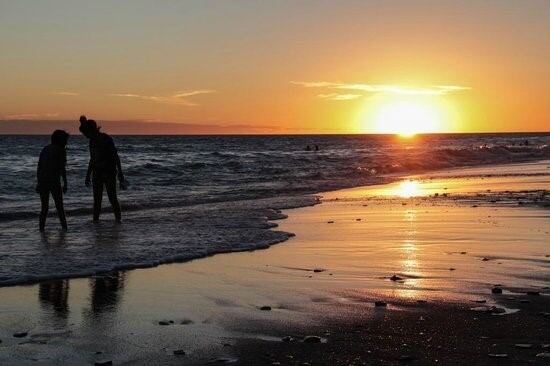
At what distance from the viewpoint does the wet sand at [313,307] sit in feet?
14.8

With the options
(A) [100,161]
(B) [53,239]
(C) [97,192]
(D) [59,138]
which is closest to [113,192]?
(C) [97,192]

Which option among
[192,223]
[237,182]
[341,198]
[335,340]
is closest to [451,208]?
[341,198]

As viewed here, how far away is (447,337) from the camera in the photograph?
4773 mm

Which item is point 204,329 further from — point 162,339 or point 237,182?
point 237,182

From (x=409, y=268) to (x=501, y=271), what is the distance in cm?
97

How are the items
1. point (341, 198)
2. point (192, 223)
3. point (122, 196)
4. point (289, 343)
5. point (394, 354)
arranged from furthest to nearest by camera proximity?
1. point (122, 196)
2. point (341, 198)
3. point (192, 223)
4. point (289, 343)
5. point (394, 354)

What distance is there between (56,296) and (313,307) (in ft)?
8.01

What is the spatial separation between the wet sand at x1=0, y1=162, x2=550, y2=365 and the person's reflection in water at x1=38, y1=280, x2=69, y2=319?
0.02 m

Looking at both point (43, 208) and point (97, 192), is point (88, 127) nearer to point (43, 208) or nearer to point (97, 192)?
point (97, 192)

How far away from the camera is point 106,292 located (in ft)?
21.1

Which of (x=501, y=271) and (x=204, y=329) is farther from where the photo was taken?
(x=501, y=271)

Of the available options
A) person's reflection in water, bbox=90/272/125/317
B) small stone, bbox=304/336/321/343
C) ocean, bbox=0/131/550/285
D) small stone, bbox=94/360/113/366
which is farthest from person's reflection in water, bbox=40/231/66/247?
small stone, bbox=304/336/321/343

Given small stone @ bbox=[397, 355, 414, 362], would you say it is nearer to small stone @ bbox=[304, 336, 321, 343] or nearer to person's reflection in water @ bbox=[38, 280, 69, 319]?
small stone @ bbox=[304, 336, 321, 343]

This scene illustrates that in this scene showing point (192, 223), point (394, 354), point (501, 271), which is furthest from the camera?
point (192, 223)
